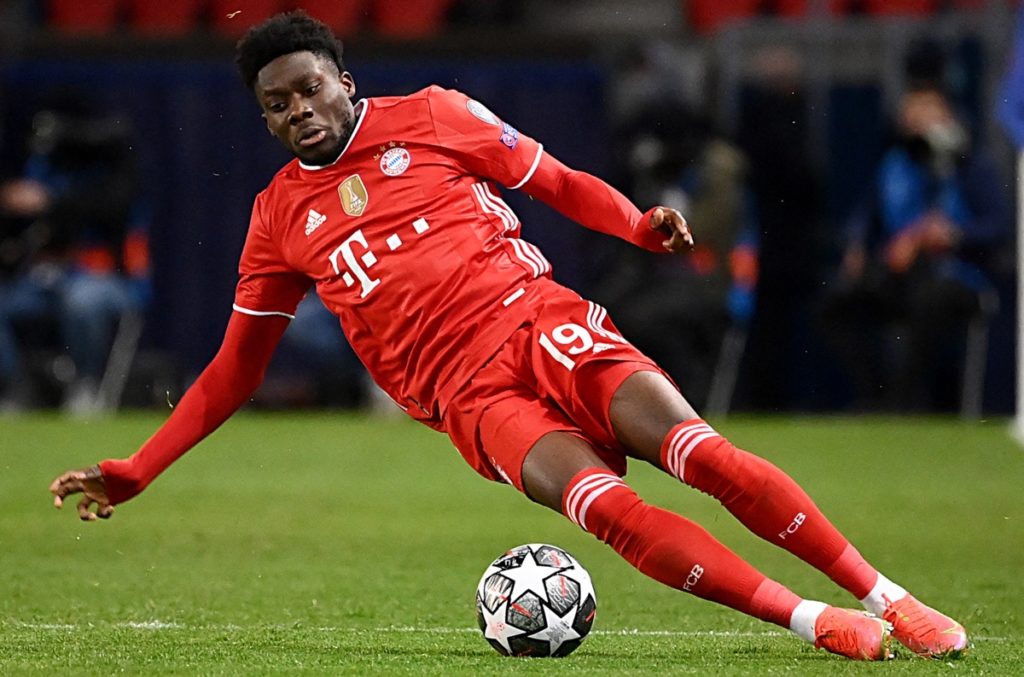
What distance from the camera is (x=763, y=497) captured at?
4645 mm

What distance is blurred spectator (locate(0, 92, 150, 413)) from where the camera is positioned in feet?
46.2

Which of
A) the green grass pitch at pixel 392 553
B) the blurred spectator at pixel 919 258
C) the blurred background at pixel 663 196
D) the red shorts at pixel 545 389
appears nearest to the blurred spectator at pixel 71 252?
the blurred background at pixel 663 196

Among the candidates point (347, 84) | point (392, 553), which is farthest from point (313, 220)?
point (392, 553)

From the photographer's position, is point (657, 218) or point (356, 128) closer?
point (657, 218)

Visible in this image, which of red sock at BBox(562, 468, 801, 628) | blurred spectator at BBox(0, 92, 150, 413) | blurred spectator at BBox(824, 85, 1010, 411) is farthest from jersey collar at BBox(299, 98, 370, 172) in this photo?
blurred spectator at BBox(0, 92, 150, 413)

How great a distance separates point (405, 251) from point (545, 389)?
0.60 meters

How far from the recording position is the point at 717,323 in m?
13.2

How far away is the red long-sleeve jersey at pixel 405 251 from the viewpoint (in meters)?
5.10

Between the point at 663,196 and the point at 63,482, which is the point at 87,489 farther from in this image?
the point at 663,196

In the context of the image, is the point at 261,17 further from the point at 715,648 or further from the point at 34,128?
the point at 715,648

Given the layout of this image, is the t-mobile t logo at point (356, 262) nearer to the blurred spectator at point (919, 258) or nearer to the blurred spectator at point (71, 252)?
the blurred spectator at point (919, 258)

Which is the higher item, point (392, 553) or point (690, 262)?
point (690, 262)

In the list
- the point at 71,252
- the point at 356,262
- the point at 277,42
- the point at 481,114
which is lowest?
the point at 71,252

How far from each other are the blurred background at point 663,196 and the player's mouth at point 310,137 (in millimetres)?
7949
